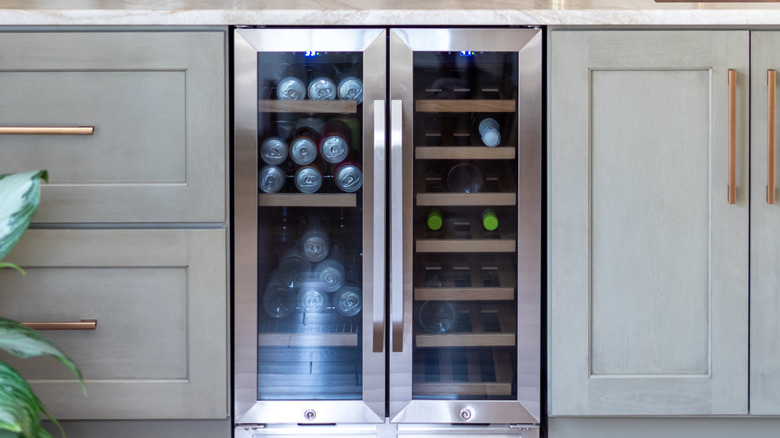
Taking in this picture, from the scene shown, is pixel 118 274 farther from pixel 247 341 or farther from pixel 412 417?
pixel 412 417

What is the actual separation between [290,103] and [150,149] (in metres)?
0.28

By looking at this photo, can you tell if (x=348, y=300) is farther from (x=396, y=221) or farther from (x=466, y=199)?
(x=466, y=199)

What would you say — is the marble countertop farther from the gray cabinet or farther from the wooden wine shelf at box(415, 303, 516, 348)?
the wooden wine shelf at box(415, 303, 516, 348)

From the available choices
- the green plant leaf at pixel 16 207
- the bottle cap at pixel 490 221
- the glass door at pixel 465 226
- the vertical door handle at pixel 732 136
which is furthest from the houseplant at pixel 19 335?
the vertical door handle at pixel 732 136

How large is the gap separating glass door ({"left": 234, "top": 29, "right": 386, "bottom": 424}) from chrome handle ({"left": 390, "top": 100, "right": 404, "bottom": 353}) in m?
0.02

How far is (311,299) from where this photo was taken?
4.85 ft

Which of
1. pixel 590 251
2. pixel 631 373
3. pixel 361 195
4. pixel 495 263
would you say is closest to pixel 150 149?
pixel 361 195

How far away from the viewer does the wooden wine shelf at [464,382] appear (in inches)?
58.1

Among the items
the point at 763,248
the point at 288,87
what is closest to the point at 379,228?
the point at 288,87

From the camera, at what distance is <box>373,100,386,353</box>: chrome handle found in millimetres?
1386

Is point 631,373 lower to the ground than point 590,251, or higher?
lower

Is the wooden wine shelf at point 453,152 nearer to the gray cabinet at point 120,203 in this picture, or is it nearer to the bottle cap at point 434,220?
the bottle cap at point 434,220

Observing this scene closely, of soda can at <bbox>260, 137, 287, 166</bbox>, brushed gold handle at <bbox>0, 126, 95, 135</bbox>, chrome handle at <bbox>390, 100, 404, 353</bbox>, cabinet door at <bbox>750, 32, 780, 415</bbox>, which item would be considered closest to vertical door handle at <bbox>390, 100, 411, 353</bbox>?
chrome handle at <bbox>390, 100, 404, 353</bbox>

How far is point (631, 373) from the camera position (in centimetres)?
143
